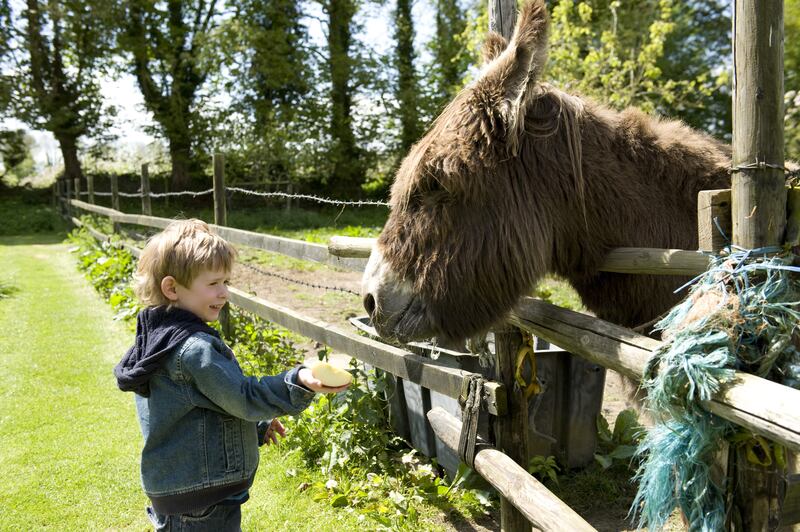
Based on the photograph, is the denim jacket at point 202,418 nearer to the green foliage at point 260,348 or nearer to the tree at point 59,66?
the green foliage at point 260,348

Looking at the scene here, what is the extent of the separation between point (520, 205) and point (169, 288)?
1402mm

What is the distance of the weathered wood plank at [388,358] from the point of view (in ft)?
9.75

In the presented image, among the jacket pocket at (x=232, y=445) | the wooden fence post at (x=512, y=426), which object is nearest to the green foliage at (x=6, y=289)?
the jacket pocket at (x=232, y=445)

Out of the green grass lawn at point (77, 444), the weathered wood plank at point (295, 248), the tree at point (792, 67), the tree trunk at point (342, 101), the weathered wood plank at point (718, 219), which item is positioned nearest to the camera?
the weathered wood plank at point (718, 219)

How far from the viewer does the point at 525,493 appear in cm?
234

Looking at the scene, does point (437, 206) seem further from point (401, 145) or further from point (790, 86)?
point (401, 145)

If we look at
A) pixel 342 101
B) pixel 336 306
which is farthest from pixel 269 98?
pixel 336 306

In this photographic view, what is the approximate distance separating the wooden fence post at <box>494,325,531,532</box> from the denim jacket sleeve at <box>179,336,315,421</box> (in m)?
1.09

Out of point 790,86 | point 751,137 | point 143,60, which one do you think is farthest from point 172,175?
point 751,137

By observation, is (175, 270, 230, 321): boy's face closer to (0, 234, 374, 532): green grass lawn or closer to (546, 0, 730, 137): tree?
(0, 234, 374, 532): green grass lawn

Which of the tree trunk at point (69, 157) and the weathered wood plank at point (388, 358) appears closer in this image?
the weathered wood plank at point (388, 358)

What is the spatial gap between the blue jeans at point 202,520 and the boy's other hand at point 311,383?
0.68 meters

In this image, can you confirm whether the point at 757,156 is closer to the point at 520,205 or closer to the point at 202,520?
the point at 520,205

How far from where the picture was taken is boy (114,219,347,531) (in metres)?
2.11
